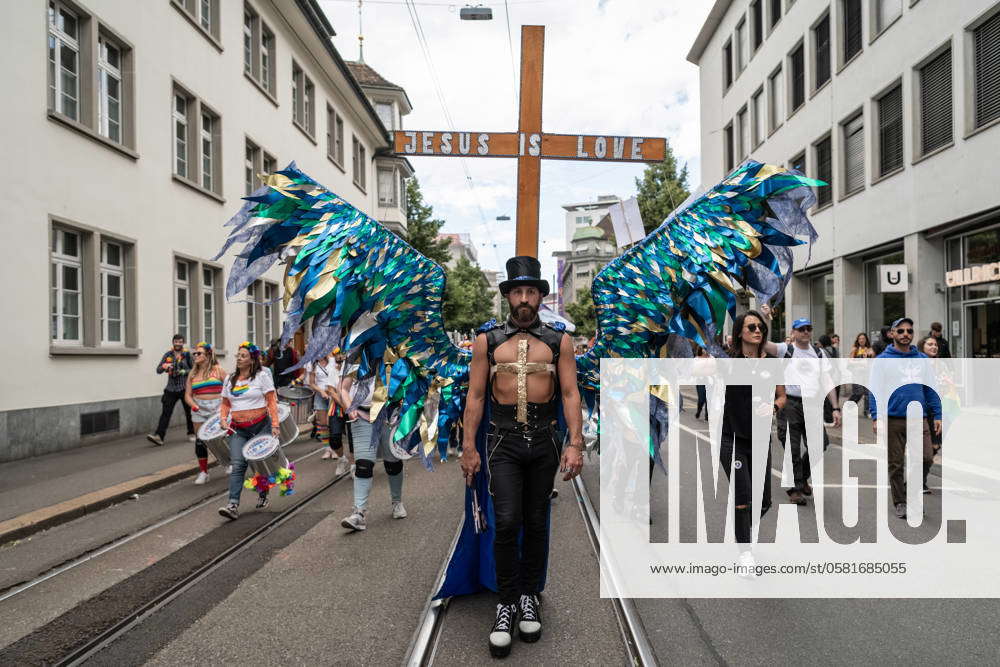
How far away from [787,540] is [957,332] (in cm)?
1150

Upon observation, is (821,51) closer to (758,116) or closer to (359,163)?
(758,116)

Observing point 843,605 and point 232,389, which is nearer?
point 843,605

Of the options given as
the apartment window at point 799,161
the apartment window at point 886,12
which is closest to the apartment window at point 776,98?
the apartment window at point 799,161

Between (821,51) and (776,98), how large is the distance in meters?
3.57

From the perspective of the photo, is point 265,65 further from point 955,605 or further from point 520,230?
point 955,605

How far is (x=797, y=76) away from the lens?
72.8ft

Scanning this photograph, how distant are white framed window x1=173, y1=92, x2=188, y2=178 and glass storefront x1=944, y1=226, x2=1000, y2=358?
15697 millimetres

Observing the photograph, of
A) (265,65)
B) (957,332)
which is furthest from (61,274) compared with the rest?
(957,332)

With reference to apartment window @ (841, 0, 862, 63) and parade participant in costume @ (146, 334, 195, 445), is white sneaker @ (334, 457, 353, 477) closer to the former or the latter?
parade participant in costume @ (146, 334, 195, 445)

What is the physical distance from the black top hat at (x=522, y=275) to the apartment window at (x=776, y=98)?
21.9 meters

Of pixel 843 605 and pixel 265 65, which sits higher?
pixel 265 65

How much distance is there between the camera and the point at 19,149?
31.9 ft

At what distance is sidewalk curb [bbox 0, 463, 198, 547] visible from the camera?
20.0 ft

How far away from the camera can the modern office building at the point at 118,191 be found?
32.1ft
